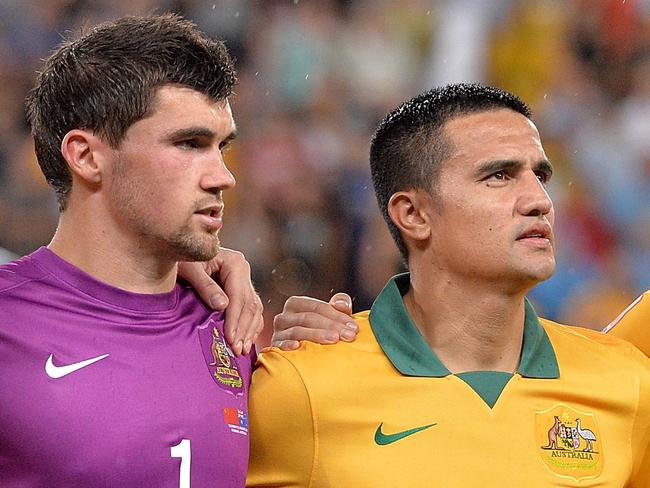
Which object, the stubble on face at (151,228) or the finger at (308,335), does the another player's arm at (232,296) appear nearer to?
the finger at (308,335)

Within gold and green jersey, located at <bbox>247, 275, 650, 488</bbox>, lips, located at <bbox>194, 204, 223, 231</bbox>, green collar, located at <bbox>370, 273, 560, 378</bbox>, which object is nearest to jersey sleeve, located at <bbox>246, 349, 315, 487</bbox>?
gold and green jersey, located at <bbox>247, 275, 650, 488</bbox>

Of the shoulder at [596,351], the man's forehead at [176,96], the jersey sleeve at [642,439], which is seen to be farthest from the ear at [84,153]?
the jersey sleeve at [642,439]

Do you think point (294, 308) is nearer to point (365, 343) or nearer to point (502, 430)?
point (365, 343)

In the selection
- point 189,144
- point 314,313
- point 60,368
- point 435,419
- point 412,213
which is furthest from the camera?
point 412,213

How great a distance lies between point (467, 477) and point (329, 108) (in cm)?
347

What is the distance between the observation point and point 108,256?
2520 mm

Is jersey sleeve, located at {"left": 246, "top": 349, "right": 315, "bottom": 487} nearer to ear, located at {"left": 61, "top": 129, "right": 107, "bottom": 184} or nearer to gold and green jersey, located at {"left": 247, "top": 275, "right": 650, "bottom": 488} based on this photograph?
gold and green jersey, located at {"left": 247, "top": 275, "right": 650, "bottom": 488}

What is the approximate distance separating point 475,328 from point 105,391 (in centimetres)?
97

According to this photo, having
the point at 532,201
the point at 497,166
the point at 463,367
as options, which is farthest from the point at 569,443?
the point at 497,166

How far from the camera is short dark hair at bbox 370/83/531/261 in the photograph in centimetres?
297

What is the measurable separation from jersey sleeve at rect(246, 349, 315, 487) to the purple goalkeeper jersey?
0.09 meters

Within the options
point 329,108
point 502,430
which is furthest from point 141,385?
point 329,108

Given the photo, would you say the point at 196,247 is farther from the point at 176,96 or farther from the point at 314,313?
the point at 314,313

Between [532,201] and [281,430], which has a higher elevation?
[532,201]
